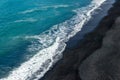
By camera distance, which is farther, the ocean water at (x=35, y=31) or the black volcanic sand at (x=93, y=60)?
the ocean water at (x=35, y=31)

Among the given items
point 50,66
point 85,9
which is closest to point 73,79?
point 50,66

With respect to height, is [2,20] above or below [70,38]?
above

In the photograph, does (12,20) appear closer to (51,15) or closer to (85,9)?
(51,15)

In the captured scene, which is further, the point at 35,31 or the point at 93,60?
the point at 35,31

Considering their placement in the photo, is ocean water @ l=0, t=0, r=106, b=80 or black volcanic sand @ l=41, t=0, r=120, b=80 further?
ocean water @ l=0, t=0, r=106, b=80
